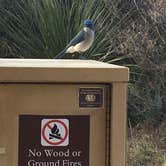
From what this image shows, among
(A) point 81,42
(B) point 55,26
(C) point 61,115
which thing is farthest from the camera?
(B) point 55,26

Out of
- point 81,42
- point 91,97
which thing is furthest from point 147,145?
point 91,97

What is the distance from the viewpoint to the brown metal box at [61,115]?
7.14 ft

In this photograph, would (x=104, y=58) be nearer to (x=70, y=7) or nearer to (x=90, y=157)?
(x=70, y=7)

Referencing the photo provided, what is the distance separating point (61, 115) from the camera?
220 centimetres

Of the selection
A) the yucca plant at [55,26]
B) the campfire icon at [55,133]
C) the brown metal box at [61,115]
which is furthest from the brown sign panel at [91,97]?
the yucca plant at [55,26]

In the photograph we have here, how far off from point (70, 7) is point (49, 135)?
6869 mm

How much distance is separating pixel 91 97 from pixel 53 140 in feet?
0.70

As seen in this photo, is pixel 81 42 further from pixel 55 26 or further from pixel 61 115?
pixel 61 115

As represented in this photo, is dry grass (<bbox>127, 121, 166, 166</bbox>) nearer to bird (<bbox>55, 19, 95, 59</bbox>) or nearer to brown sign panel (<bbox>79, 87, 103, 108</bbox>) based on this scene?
bird (<bbox>55, 19, 95, 59</bbox>)

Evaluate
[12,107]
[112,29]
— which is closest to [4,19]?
[112,29]

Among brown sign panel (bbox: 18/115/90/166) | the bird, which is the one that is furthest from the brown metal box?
the bird

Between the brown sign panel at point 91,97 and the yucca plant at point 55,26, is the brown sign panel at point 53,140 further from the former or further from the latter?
the yucca plant at point 55,26

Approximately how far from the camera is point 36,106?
2186 millimetres

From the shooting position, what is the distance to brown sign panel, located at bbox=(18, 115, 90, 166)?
219cm
